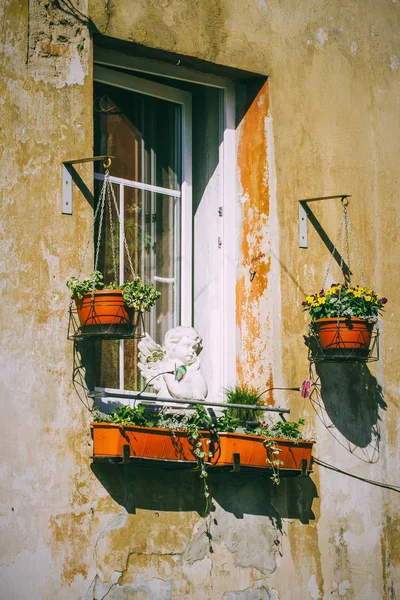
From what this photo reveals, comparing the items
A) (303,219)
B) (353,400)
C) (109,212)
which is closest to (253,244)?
(303,219)

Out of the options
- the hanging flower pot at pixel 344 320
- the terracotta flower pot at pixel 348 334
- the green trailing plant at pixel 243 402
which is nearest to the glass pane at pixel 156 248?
the green trailing plant at pixel 243 402

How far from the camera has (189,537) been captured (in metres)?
7.49

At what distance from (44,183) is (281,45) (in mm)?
2222

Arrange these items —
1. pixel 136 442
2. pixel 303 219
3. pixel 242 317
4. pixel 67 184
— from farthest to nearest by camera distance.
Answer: pixel 303 219 → pixel 242 317 → pixel 67 184 → pixel 136 442

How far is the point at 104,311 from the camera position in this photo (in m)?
7.09

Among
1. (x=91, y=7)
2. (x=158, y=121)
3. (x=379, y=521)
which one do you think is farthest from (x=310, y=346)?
(x=91, y=7)

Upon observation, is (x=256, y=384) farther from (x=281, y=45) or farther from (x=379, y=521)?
(x=281, y=45)

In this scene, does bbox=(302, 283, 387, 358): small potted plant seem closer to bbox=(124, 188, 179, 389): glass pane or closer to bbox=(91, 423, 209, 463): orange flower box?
bbox=(124, 188, 179, 389): glass pane

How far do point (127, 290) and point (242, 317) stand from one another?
1345 millimetres

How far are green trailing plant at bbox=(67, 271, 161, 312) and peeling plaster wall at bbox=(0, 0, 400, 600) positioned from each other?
163 millimetres

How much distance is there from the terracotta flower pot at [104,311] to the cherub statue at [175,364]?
629 millimetres

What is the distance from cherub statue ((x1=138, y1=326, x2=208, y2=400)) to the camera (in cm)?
759

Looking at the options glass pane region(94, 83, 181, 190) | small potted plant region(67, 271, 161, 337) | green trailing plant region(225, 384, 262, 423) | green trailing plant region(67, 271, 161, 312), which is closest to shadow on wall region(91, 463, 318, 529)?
green trailing plant region(225, 384, 262, 423)

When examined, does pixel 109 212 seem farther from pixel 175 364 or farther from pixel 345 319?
pixel 345 319
